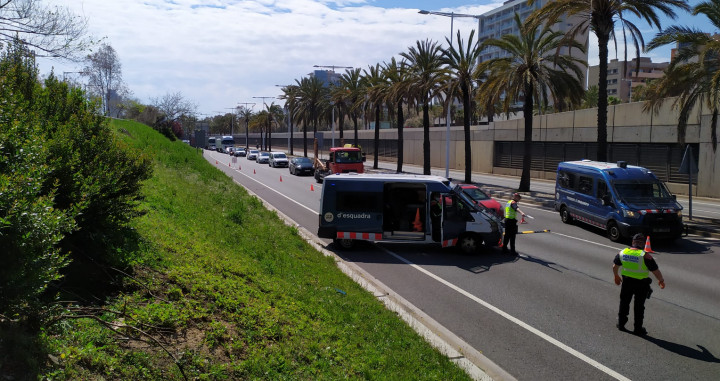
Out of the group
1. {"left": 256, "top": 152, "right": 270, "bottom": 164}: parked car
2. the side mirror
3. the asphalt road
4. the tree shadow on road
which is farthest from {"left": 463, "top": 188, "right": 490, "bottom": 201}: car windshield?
{"left": 256, "top": 152, "right": 270, "bottom": 164}: parked car

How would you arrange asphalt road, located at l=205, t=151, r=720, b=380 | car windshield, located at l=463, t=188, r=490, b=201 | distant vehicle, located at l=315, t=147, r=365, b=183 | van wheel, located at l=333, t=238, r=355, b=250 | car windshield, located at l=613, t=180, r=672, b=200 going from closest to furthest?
asphalt road, located at l=205, t=151, r=720, b=380 → van wheel, located at l=333, t=238, r=355, b=250 → car windshield, located at l=613, t=180, r=672, b=200 → car windshield, located at l=463, t=188, r=490, b=201 → distant vehicle, located at l=315, t=147, r=365, b=183

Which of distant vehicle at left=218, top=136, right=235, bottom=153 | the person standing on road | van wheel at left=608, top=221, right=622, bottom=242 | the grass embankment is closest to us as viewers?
the grass embankment

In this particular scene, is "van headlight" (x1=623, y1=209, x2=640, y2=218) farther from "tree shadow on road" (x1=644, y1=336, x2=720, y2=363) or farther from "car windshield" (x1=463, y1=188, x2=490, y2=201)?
"tree shadow on road" (x1=644, y1=336, x2=720, y2=363)

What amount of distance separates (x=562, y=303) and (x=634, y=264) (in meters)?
2.09

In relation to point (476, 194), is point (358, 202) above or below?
above

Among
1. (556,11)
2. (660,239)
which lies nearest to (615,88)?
(556,11)

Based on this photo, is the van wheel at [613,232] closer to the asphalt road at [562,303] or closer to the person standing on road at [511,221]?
the asphalt road at [562,303]

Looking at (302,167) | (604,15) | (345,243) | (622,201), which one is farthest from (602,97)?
(302,167)

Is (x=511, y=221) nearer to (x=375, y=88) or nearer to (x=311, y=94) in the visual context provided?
(x=375, y=88)

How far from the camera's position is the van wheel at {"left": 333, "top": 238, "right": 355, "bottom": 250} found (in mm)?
15133

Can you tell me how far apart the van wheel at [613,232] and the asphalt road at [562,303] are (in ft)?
0.93

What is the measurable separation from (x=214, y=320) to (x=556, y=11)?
2228 centimetres

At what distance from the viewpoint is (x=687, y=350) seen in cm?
803

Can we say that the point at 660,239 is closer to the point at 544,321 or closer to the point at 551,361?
the point at 544,321
